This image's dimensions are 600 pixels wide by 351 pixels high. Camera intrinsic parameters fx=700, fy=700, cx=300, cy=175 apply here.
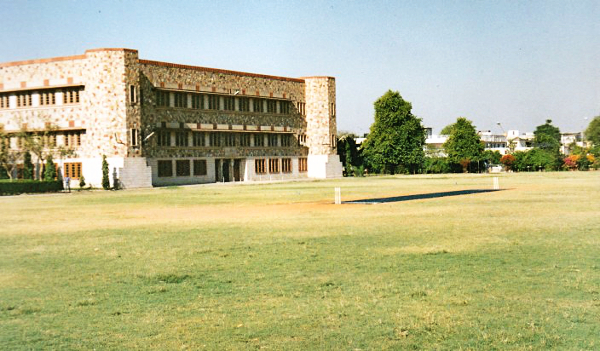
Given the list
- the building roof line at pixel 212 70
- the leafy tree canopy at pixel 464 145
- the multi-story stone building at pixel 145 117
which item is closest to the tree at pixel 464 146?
the leafy tree canopy at pixel 464 145

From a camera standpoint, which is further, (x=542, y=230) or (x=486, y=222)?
(x=486, y=222)

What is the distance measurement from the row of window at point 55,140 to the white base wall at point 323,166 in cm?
3451

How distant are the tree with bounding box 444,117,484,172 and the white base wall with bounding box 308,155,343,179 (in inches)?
1170

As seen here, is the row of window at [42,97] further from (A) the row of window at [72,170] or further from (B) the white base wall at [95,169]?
(A) the row of window at [72,170]

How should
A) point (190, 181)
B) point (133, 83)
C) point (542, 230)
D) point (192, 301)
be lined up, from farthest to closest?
point (190, 181) < point (133, 83) < point (542, 230) < point (192, 301)

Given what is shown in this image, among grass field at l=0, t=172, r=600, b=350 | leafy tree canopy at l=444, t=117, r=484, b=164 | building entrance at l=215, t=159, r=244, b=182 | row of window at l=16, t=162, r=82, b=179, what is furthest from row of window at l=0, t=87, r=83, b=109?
leafy tree canopy at l=444, t=117, r=484, b=164

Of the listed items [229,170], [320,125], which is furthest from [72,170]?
[320,125]

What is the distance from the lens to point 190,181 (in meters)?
76.6

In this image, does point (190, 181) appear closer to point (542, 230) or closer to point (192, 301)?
point (542, 230)

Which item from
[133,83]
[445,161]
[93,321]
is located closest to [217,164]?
[133,83]

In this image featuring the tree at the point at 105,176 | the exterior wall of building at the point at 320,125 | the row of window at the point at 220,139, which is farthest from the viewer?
the exterior wall of building at the point at 320,125

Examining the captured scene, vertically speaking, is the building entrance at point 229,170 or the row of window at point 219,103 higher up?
the row of window at point 219,103

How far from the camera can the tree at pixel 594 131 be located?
5369 inches

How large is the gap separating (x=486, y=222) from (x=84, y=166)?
174ft
